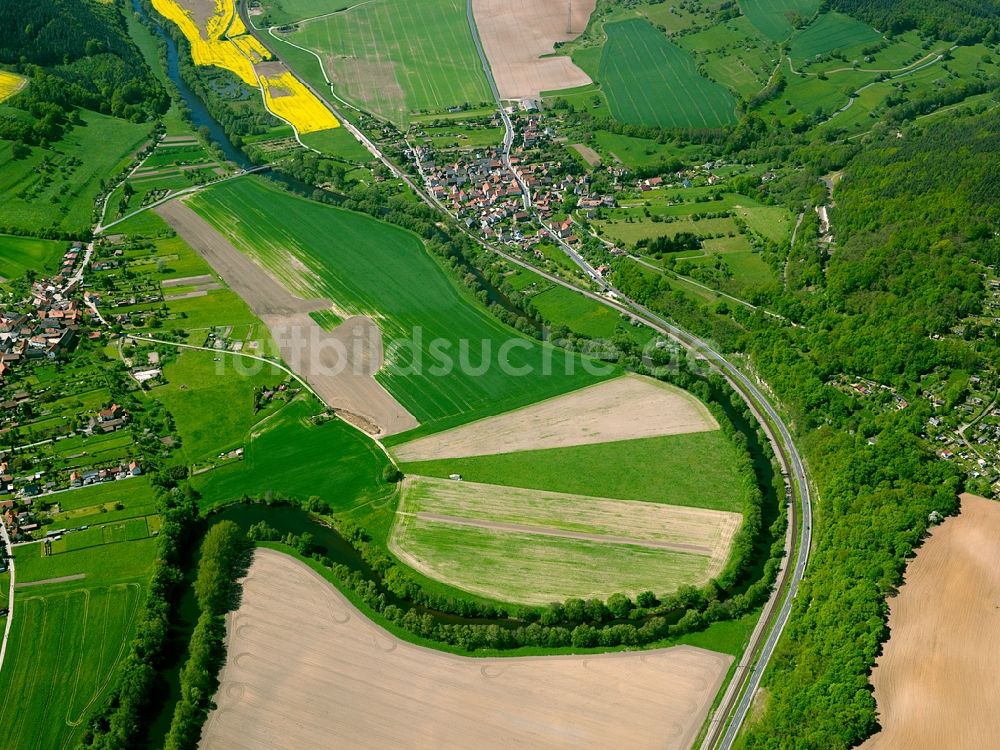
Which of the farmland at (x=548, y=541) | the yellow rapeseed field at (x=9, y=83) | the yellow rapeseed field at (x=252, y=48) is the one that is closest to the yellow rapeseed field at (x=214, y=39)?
the yellow rapeseed field at (x=252, y=48)

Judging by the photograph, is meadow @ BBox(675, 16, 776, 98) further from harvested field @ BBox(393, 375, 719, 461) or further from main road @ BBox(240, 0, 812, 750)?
harvested field @ BBox(393, 375, 719, 461)

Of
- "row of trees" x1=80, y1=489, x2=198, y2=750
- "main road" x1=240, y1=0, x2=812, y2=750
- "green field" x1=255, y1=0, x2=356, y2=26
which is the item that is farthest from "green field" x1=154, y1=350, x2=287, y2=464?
"green field" x1=255, y1=0, x2=356, y2=26

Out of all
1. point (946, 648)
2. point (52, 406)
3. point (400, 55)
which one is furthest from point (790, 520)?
point (400, 55)

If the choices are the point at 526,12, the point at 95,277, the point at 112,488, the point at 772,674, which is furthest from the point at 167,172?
the point at 772,674

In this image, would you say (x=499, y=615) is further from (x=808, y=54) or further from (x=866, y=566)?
(x=808, y=54)

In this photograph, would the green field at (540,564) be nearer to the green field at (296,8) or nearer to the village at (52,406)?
Result: the village at (52,406)

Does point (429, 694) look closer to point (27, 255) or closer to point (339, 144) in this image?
point (27, 255)
